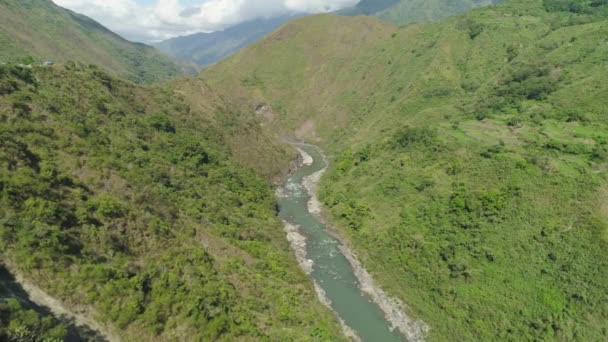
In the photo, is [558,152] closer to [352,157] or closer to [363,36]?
[352,157]

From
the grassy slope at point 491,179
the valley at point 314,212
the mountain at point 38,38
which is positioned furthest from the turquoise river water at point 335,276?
the mountain at point 38,38

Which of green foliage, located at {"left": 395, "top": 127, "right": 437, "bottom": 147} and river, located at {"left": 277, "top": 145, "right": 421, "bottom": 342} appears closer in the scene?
river, located at {"left": 277, "top": 145, "right": 421, "bottom": 342}

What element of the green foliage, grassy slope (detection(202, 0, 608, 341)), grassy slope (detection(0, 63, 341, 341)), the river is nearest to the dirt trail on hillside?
grassy slope (detection(0, 63, 341, 341))

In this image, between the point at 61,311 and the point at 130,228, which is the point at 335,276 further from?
the point at 61,311

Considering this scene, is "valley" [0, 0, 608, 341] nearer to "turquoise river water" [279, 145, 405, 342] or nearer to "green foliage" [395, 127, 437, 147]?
"turquoise river water" [279, 145, 405, 342]

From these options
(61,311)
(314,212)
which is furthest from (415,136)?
(61,311)

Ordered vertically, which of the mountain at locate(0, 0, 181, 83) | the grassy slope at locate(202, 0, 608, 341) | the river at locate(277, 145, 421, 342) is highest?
the mountain at locate(0, 0, 181, 83)
